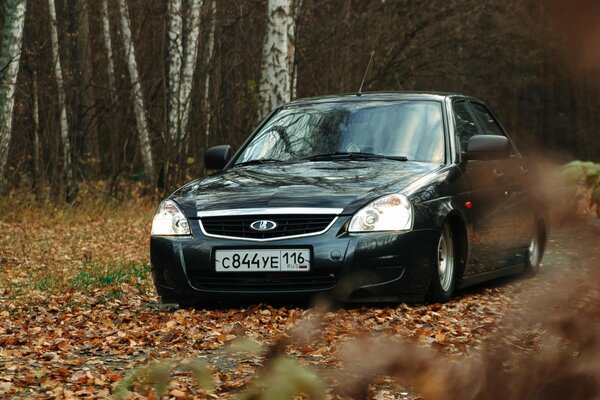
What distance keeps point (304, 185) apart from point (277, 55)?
1115 centimetres

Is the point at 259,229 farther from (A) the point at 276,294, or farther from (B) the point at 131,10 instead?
(B) the point at 131,10

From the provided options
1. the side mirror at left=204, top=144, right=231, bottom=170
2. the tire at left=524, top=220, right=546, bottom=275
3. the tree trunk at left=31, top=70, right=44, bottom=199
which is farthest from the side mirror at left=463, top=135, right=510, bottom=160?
the tree trunk at left=31, top=70, right=44, bottom=199

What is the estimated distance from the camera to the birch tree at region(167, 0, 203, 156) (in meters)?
21.4

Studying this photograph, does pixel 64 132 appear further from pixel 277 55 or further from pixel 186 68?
pixel 277 55

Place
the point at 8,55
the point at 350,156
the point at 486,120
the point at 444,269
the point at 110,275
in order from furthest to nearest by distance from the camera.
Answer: the point at 8,55
the point at 110,275
the point at 486,120
the point at 350,156
the point at 444,269

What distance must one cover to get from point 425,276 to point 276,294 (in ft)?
3.34

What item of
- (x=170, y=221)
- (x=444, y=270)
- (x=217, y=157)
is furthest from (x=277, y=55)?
(x=170, y=221)

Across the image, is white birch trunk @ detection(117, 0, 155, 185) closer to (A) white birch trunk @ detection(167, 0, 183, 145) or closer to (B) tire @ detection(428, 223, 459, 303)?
(A) white birch trunk @ detection(167, 0, 183, 145)

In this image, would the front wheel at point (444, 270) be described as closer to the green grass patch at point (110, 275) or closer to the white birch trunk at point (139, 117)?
the green grass patch at point (110, 275)

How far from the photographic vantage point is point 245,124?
76.4 feet

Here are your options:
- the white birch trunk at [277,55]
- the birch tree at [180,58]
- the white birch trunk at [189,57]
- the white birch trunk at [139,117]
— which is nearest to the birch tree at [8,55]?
the white birch trunk at [277,55]

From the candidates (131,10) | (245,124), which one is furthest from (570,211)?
(131,10)

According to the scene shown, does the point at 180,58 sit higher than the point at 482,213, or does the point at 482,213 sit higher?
the point at 180,58

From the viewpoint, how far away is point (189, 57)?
76.3 feet
